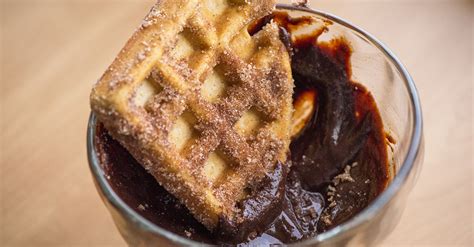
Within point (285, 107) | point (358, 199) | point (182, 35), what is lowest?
point (358, 199)

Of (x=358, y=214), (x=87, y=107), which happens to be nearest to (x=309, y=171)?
(x=358, y=214)

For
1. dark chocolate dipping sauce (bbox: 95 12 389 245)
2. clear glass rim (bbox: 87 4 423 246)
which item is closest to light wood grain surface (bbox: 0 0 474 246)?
dark chocolate dipping sauce (bbox: 95 12 389 245)

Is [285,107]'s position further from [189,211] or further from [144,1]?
[144,1]

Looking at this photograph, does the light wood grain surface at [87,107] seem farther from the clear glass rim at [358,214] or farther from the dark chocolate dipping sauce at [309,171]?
the clear glass rim at [358,214]

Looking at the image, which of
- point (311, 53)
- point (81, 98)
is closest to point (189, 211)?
point (311, 53)

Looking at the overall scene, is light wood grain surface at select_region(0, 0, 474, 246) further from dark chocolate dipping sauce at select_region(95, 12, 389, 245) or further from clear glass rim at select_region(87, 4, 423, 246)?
→ clear glass rim at select_region(87, 4, 423, 246)

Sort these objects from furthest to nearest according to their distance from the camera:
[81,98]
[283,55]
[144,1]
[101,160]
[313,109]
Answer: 1. [144,1]
2. [81,98]
3. [313,109]
4. [283,55]
5. [101,160]

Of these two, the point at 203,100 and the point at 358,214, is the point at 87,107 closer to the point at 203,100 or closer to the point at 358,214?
the point at 203,100
